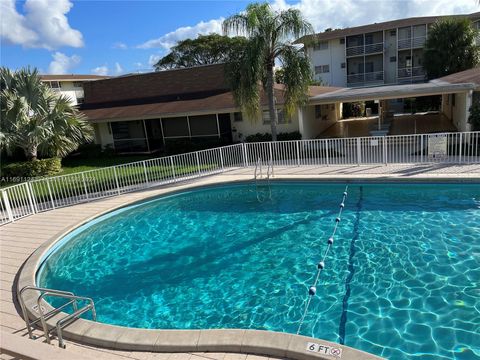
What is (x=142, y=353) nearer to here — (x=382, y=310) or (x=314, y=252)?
(x=382, y=310)

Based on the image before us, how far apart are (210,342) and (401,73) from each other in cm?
4252

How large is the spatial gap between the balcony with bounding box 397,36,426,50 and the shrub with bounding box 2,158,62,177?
3736cm

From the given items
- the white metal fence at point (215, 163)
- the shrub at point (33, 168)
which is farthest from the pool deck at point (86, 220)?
the shrub at point (33, 168)

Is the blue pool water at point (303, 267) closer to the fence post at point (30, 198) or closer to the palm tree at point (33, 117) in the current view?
the fence post at point (30, 198)

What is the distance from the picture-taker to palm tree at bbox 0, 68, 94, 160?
49.1 ft

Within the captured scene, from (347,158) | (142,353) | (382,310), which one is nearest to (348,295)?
(382,310)

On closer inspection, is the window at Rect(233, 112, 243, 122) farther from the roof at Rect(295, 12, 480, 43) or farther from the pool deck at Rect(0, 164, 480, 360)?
the roof at Rect(295, 12, 480, 43)

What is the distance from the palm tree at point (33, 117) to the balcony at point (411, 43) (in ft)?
119

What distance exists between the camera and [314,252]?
7.94 m

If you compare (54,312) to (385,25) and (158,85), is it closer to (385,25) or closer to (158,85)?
(158,85)

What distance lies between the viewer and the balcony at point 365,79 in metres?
40.5

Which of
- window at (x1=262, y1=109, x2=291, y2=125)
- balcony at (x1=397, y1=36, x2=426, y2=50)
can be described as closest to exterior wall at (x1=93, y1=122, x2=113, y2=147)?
window at (x1=262, y1=109, x2=291, y2=125)

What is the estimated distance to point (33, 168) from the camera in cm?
1691

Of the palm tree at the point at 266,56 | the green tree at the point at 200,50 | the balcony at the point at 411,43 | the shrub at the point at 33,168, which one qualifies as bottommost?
the shrub at the point at 33,168
